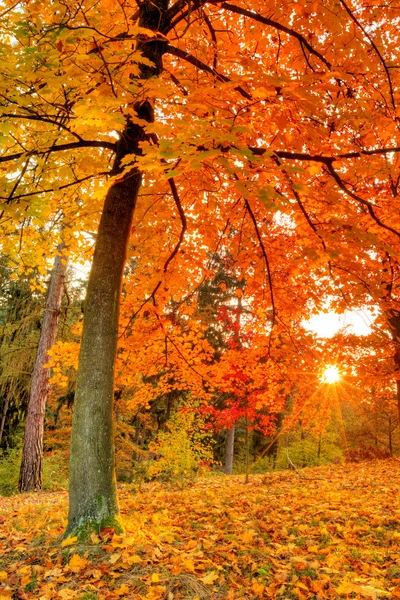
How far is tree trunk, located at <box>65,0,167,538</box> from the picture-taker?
131 inches

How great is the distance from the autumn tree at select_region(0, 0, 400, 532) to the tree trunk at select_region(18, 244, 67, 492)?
462 centimetres

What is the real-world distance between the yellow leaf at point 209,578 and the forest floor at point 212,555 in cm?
1

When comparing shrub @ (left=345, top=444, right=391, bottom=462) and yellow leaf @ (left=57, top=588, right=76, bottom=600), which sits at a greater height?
shrub @ (left=345, top=444, right=391, bottom=462)

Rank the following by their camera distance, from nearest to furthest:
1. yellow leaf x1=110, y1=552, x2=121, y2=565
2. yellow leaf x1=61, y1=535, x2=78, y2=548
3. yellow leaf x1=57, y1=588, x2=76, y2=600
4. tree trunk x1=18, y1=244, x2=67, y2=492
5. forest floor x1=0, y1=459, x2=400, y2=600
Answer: yellow leaf x1=57, y1=588, x2=76, y2=600 < forest floor x1=0, y1=459, x2=400, y2=600 < yellow leaf x1=110, y1=552, x2=121, y2=565 < yellow leaf x1=61, y1=535, x2=78, y2=548 < tree trunk x1=18, y1=244, x2=67, y2=492

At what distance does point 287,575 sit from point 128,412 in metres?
12.1

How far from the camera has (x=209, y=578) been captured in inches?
100

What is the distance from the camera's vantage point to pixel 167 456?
29.1ft

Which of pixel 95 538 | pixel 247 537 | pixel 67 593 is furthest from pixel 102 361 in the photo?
pixel 247 537

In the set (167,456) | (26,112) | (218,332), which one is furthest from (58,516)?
(218,332)

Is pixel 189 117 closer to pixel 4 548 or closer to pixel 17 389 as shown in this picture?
pixel 4 548

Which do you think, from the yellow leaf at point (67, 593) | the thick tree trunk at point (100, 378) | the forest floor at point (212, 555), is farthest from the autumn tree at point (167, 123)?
the yellow leaf at point (67, 593)

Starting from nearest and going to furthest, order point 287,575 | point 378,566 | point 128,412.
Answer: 1. point 287,575
2. point 378,566
3. point 128,412

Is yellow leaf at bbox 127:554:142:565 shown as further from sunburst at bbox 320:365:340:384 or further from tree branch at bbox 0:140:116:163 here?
sunburst at bbox 320:365:340:384

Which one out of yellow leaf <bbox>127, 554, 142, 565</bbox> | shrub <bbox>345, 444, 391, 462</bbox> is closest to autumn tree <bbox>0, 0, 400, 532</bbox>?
yellow leaf <bbox>127, 554, 142, 565</bbox>
